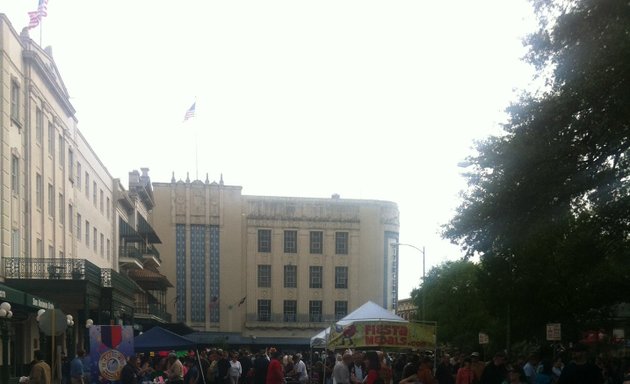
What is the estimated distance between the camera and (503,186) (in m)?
22.8

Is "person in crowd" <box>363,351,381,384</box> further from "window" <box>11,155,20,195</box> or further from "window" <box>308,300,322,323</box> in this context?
"window" <box>308,300,322,323</box>

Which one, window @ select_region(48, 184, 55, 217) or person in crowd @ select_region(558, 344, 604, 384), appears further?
window @ select_region(48, 184, 55, 217)

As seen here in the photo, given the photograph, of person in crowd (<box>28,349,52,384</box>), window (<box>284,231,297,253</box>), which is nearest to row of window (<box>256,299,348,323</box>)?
window (<box>284,231,297,253</box>)

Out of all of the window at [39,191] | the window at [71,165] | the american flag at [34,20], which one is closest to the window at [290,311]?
the window at [71,165]

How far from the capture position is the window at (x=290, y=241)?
81562mm

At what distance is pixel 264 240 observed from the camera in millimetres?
81250

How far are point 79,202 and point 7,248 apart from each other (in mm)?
13591

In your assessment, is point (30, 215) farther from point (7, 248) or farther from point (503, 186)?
point (503, 186)

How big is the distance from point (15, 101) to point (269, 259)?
1881 inches

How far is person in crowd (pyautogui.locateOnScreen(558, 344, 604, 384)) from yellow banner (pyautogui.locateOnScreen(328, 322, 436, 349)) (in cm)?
1178

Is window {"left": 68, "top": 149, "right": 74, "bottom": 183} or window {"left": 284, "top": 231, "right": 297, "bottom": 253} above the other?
window {"left": 68, "top": 149, "right": 74, "bottom": 183}

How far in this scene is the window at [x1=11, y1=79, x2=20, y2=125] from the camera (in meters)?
34.4

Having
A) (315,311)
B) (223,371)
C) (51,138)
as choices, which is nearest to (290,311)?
(315,311)

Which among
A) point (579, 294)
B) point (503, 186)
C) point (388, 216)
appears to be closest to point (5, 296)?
point (503, 186)
